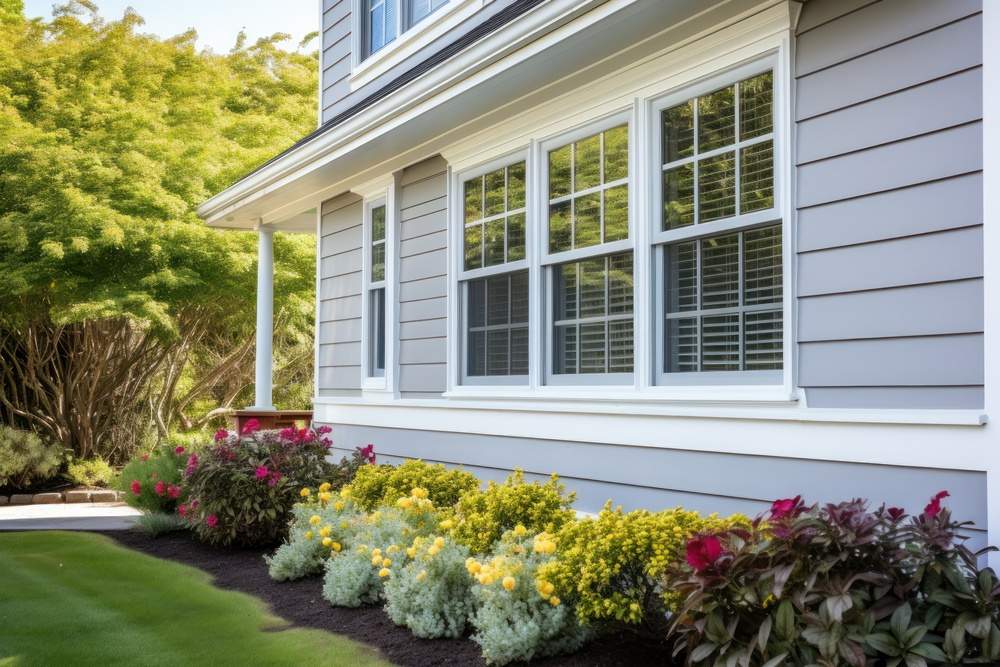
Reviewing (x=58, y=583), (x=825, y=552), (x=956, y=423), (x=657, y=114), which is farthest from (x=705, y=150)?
(x=58, y=583)

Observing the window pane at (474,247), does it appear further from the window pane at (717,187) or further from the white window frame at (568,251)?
the window pane at (717,187)

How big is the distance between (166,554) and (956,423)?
236 inches

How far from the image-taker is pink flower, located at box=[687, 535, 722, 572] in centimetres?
351

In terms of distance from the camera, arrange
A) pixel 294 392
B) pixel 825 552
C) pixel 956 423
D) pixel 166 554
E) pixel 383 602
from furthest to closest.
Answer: pixel 294 392 → pixel 166 554 → pixel 383 602 → pixel 956 423 → pixel 825 552

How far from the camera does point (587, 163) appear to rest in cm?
598

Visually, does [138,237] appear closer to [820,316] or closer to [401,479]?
[401,479]

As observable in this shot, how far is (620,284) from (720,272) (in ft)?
2.64

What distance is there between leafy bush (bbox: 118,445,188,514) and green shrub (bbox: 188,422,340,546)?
2.80 feet

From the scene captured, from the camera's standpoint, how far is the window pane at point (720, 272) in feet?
16.1

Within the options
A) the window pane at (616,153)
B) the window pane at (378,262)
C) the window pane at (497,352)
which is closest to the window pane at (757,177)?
the window pane at (616,153)

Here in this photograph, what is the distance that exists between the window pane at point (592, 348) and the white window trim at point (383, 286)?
8.43 feet

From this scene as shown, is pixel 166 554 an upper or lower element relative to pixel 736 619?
lower

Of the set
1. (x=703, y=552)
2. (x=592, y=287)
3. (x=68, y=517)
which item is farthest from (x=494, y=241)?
(x=68, y=517)

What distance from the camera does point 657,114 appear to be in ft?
17.8
